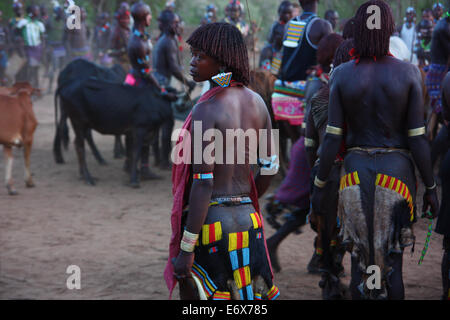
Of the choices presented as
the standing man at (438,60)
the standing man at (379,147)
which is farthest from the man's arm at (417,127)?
the standing man at (438,60)

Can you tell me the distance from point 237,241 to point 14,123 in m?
5.78

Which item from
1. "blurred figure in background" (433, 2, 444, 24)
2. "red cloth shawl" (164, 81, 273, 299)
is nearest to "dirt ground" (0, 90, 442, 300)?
"red cloth shawl" (164, 81, 273, 299)

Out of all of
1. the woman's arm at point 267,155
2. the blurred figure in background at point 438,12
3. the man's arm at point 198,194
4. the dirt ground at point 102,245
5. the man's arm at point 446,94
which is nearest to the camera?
the man's arm at point 198,194

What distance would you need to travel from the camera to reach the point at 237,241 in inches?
111

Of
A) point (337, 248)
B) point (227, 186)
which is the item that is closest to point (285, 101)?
point (337, 248)

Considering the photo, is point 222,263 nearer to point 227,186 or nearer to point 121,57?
point 227,186

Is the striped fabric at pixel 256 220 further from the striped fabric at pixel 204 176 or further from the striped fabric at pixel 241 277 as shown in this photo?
the striped fabric at pixel 204 176

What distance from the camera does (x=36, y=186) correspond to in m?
8.52

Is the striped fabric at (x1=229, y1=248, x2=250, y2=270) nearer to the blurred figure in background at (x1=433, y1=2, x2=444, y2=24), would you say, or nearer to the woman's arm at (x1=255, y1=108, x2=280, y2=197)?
the woman's arm at (x1=255, y1=108, x2=280, y2=197)

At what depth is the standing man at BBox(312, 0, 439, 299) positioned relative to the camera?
10.6 feet

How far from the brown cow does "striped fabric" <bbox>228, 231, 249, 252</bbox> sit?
5681mm

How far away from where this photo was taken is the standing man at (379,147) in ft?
10.6

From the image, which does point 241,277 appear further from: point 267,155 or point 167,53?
point 167,53

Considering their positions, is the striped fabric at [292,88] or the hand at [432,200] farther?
the striped fabric at [292,88]
